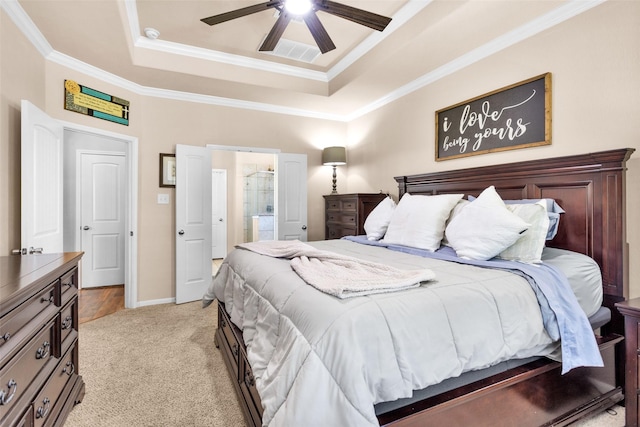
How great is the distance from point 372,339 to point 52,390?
153 centimetres

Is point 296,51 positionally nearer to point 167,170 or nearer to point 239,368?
point 167,170

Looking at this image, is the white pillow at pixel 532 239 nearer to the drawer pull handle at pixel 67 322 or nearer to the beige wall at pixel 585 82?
the beige wall at pixel 585 82

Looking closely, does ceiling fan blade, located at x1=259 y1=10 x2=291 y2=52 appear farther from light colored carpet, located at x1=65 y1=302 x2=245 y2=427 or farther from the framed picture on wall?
light colored carpet, located at x1=65 y1=302 x2=245 y2=427

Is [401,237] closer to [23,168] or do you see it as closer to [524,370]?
[524,370]

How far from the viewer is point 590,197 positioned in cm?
196

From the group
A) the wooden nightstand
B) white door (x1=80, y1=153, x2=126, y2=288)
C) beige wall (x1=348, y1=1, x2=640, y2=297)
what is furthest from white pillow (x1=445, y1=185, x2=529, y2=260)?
white door (x1=80, y1=153, x2=126, y2=288)

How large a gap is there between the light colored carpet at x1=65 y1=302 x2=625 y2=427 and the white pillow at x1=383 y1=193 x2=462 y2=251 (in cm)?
126

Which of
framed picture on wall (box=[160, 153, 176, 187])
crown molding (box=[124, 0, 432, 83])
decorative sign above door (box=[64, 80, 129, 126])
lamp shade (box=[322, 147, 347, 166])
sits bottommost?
framed picture on wall (box=[160, 153, 176, 187])

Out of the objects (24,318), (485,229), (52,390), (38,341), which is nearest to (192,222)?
(52,390)

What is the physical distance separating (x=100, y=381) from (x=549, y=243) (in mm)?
3193

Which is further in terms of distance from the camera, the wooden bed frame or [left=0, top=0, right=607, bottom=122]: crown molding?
[left=0, top=0, right=607, bottom=122]: crown molding

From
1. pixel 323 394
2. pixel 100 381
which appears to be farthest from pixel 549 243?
pixel 100 381

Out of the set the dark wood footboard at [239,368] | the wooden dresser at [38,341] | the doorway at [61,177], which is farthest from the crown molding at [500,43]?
the wooden dresser at [38,341]

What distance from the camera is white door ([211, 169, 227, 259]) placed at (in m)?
6.25
